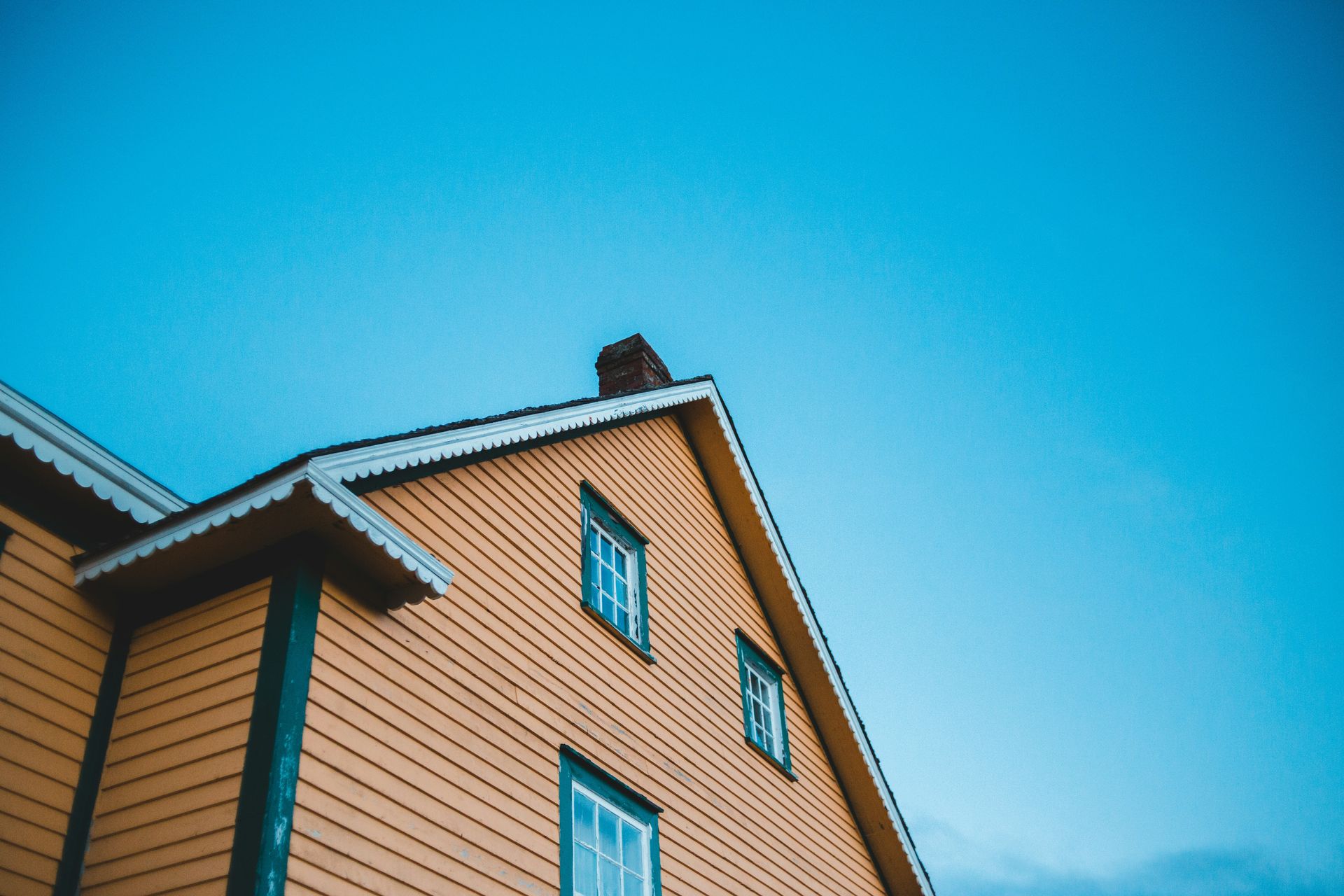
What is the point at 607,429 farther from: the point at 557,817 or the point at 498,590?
the point at 557,817

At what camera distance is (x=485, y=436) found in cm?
888

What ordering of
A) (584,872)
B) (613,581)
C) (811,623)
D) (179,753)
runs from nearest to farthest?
(179,753), (584,872), (613,581), (811,623)

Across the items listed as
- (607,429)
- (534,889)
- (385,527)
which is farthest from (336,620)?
(607,429)

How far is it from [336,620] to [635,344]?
7950 millimetres

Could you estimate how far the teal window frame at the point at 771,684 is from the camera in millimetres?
11875

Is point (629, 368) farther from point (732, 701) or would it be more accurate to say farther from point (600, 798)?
point (600, 798)

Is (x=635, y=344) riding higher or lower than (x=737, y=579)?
higher

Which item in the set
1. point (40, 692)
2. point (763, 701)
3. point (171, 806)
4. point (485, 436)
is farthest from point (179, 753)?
point (763, 701)

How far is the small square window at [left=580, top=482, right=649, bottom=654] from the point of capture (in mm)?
10195

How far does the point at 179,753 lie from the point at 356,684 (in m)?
1.08

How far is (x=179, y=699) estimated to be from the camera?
670 cm

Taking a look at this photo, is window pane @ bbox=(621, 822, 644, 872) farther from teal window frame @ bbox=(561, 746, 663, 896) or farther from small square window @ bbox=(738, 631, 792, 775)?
small square window @ bbox=(738, 631, 792, 775)

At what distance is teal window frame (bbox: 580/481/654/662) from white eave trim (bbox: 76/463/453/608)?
9.29ft

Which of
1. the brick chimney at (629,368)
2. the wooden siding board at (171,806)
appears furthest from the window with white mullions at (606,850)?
the brick chimney at (629,368)
